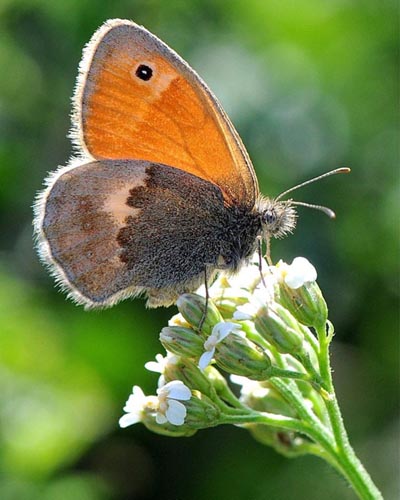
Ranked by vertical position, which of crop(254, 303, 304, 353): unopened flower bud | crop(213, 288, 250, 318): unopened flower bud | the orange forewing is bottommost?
crop(213, 288, 250, 318): unopened flower bud

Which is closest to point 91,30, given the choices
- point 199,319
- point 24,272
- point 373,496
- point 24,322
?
point 24,272

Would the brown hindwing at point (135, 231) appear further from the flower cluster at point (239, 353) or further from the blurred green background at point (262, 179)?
the blurred green background at point (262, 179)

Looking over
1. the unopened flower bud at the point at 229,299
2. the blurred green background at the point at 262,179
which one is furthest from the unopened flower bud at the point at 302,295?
the blurred green background at the point at 262,179

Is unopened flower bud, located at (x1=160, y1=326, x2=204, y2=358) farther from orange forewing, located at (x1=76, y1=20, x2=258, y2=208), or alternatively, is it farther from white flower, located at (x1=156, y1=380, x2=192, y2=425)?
orange forewing, located at (x1=76, y1=20, x2=258, y2=208)

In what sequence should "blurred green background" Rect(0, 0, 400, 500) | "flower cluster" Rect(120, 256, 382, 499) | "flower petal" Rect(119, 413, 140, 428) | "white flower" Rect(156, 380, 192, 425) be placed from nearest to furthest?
1. "flower cluster" Rect(120, 256, 382, 499)
2. "white flower" Rect(156, 380, 192, 425)
3. "flower petal" Rect(119, 413, 140, 428)
4. "blurred green background" Rect(0, 0, 400, 500)

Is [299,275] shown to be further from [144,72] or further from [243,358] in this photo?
[144,72]

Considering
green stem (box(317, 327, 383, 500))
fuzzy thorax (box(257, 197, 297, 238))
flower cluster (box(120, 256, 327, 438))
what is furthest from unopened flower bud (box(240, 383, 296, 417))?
fuzzy thorax (box(257, 197, 297, 238))
